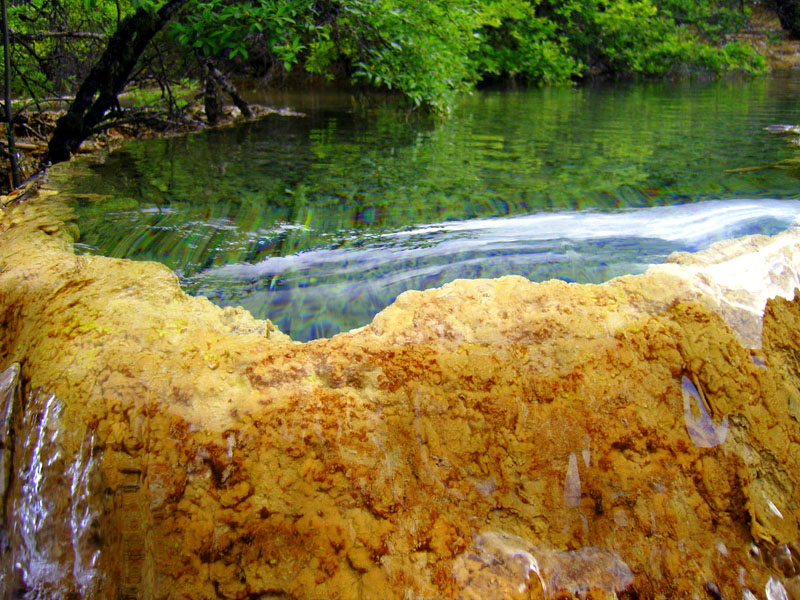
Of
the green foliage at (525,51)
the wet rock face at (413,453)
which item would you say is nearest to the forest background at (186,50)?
the green foliage at (525,51)

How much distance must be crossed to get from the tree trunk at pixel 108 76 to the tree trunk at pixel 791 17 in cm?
2146

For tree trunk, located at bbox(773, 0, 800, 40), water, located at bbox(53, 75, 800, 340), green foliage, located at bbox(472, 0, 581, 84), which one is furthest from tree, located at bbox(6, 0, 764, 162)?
tree trunk, located at bbox(773, 0, 800, 40)

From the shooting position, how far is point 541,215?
3.59 m

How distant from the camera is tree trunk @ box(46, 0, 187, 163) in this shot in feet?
15.5

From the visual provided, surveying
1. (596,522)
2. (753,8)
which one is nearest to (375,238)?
(596,522)

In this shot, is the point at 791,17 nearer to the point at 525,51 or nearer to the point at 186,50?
the point at 525,51

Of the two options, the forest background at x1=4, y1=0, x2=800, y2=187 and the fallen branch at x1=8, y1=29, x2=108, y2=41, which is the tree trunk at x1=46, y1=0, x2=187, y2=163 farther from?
the fallen branch at x1=8, y1=29, x2=108, y2=41

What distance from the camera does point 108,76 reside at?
489 cm

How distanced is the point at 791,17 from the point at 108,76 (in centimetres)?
2196

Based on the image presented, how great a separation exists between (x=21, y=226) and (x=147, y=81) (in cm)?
433

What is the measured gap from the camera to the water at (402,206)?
2.82m

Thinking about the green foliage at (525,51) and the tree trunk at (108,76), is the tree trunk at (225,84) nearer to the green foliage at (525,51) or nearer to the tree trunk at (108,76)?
the tree trunk at (108,76)

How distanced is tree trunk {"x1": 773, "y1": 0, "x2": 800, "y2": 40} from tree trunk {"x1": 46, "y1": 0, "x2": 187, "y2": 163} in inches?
845

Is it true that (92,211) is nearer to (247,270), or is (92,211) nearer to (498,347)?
(247,270)
